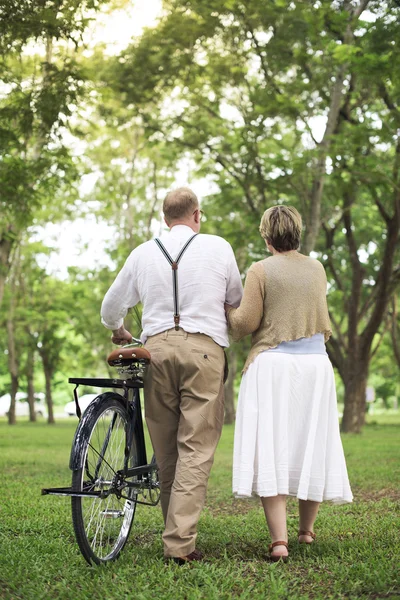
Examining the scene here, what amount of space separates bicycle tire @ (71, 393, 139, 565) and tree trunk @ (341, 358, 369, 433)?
18424mm

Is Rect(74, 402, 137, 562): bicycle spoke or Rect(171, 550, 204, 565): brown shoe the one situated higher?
Rect(74, 402, 137, 562): bicycle spoke

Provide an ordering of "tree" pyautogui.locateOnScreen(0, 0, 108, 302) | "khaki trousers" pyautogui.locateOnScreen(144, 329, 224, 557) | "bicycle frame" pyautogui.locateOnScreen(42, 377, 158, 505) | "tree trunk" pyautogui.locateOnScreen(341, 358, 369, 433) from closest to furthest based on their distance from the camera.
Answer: "bicycle frame" pyautogui.locateOnScreen(42, 377, 158, 505), "khaki trousers" pyautogui.locateOnScreen(144, 329, 224, 557), "tree" pyautogui.locateOnScreen(0, 0, 108, 302), "tree trunk" pyautogui.locateOnScreen(341, 358, 369, 433)

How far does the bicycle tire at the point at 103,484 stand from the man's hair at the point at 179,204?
1182mm

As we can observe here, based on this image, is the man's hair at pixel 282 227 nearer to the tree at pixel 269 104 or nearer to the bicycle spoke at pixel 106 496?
the bicycle spoke at pixel 106 496

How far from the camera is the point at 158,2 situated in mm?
17422

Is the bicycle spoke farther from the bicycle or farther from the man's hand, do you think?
the man's hand

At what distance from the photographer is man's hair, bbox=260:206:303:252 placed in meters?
5.16

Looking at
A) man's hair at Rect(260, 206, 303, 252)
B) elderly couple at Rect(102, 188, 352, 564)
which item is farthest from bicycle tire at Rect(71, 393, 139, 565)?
man's hair at Rect(260, 206, 303, 252)

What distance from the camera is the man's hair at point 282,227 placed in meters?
5.16

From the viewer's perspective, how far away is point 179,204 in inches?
204

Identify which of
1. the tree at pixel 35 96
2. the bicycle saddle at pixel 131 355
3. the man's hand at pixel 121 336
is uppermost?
the tree at pixel 35 96

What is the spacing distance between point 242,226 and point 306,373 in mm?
17004

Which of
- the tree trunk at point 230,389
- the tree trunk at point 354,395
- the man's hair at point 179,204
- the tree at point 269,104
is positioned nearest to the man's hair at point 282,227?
the man's hair at point 179,204

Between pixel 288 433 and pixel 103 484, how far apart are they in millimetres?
1123
